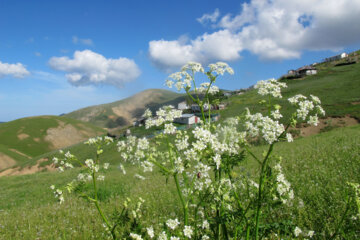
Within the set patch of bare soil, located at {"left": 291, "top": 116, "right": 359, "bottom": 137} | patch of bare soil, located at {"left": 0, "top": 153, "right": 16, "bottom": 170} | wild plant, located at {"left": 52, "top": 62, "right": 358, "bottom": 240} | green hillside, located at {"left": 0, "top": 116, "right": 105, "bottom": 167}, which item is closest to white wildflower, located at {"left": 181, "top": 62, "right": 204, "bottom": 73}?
wild plant, located at {"left": 52, "top": 62, "right": 358, "bottom": 240}

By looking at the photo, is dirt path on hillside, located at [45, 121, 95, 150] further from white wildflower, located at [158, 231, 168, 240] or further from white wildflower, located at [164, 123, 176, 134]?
white wildflower, located at [158, 231, 168, 240]

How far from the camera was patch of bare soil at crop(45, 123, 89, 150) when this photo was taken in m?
126

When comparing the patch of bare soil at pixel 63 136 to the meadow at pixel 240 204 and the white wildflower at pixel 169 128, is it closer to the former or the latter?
the meadow at pixel 240 204

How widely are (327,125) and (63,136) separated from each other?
446 feet

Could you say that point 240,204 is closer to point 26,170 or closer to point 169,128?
point 169,128

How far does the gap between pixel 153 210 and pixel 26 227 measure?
472 cm

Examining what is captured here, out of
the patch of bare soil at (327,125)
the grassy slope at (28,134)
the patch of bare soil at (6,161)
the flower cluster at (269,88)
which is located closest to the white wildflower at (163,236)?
the flower cluster at (269,88)

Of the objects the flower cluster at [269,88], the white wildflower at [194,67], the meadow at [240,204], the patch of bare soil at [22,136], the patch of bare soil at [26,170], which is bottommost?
the patch of bare soil at [26,170]

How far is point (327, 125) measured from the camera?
31.8 meters

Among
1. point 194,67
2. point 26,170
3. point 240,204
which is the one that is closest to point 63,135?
point 26,170

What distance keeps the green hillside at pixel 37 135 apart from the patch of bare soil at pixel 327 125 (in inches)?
4219

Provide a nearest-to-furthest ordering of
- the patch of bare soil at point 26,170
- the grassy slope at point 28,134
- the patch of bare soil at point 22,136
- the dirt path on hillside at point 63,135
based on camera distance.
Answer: the patch of bare soil at point 26,170
the grassy slope at point 28,134
the patch of bare soil at point 22,136
the dirt path on hillside at point 63,135

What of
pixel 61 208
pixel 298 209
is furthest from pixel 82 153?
pixel 298 209

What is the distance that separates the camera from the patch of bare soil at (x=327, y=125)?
3124 centimetres
